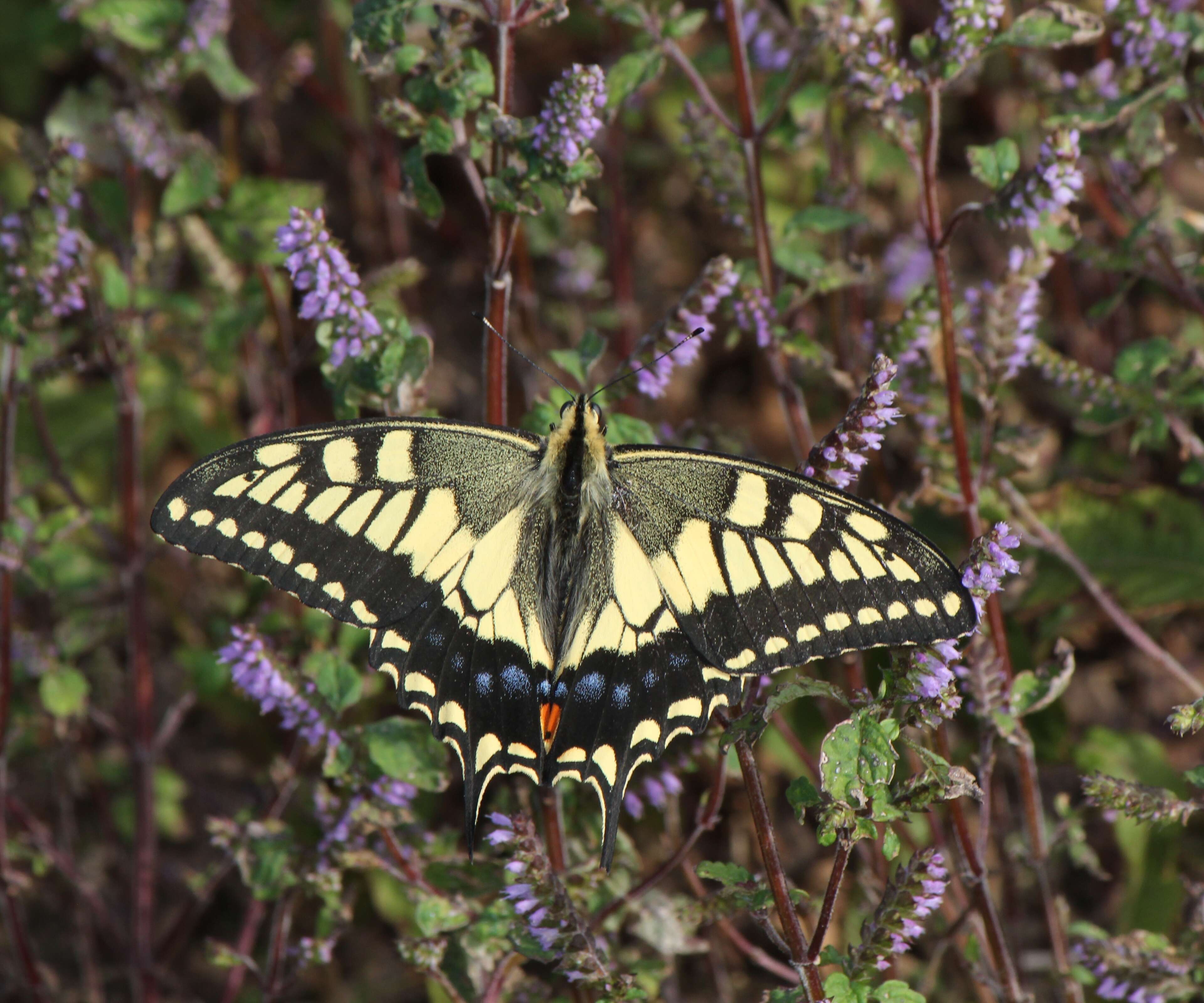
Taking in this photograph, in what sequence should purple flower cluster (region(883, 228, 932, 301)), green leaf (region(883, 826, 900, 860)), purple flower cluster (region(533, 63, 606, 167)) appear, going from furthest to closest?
purple flower cluster (region(883, 228, 932, 301)) < purple flower cluster (region(533, 63, 606, 167)) < green leaf (region(883, 826, 900, 860))

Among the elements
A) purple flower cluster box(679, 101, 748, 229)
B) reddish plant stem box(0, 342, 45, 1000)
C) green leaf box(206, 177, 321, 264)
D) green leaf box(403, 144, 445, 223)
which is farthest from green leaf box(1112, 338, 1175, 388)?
reddish plant stem box(0, 342, 45, 1000)

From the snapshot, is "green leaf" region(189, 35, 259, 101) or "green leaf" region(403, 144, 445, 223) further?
"green leaf" region(189, 35, 259, 101)

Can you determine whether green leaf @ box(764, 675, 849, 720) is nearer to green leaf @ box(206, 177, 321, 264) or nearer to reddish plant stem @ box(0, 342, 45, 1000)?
reddish plant stem @ box(0, 342, 45, 1000)

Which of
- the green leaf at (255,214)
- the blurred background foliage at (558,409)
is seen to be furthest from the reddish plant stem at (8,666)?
the green leaf at (255,214)

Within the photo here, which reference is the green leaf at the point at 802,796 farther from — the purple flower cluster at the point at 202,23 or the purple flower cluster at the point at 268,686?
the purple flower cluster at the point at 202,23

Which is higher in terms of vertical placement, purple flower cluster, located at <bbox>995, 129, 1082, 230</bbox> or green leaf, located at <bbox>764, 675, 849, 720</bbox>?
purple flower cluster, located at <bbox>995, 129, 1082, 230</bbox>

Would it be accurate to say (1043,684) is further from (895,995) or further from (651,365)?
(651,365)

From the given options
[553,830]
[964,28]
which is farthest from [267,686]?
[964,28]
